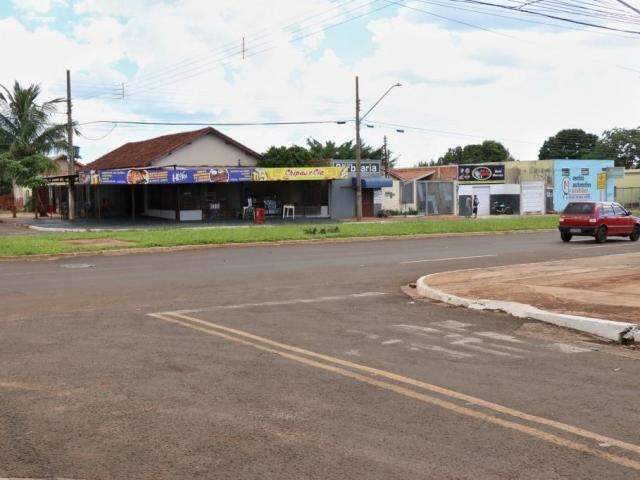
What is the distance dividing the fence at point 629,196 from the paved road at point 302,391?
65.0 metres

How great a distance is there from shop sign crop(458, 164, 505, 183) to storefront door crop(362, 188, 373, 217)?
48.5 feet

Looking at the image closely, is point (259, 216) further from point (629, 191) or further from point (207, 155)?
point (629, 191)

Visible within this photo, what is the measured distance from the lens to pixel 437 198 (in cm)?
5203

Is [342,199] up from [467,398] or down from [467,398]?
up

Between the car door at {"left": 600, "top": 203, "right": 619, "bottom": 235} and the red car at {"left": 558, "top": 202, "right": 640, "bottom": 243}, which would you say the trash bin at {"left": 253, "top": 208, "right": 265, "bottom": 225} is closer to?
the red car at {"left": 558, "top": 202, "right": 640, "bottom": 243}

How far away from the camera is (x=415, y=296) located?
1273 centimetres

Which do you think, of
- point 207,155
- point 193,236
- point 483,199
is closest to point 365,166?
point 207,155

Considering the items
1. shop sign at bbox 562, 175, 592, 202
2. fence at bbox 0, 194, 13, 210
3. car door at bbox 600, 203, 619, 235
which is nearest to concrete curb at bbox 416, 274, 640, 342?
car door at bbox 600, 203, 619, 235

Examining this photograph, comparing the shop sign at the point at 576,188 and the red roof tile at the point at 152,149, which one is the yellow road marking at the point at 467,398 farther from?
the shop sign at the point at 576,188

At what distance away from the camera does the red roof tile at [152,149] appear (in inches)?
1838

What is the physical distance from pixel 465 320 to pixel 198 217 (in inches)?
1377

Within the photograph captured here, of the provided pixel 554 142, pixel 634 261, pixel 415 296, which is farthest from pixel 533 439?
pixel 554 142

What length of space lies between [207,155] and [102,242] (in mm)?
24281

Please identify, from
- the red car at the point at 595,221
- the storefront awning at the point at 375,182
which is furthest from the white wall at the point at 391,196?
the red car at the point at 595,221
